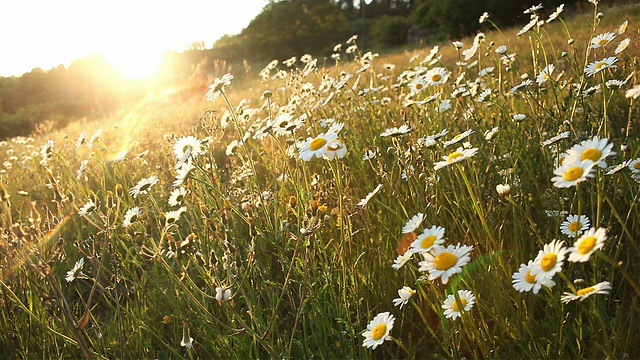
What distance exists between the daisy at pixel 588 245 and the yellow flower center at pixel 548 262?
79mm

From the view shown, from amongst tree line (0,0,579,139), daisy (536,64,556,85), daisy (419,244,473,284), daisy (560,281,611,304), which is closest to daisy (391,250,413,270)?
daisy (419,244,473,284)

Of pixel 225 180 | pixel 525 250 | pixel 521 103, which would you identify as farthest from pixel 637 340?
pixel 225 180

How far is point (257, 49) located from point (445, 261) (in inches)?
1303

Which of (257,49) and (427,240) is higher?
(427,240)

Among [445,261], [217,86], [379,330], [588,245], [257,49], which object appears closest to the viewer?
[588,245]

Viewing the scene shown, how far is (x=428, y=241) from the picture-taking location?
4.12 feet

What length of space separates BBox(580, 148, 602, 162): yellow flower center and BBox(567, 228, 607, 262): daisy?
0.18 m

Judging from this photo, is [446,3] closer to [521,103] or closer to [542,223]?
[521,103]

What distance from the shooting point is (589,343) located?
151 centimetres

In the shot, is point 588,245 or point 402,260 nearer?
point 588,245

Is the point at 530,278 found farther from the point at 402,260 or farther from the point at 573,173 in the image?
the point at 402,260

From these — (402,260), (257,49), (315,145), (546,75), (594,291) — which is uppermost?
(315,145)

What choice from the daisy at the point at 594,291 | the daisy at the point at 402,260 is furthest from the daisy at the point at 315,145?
the daisy at the point at 594,291

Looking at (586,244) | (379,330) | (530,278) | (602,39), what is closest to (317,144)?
(379,330)
